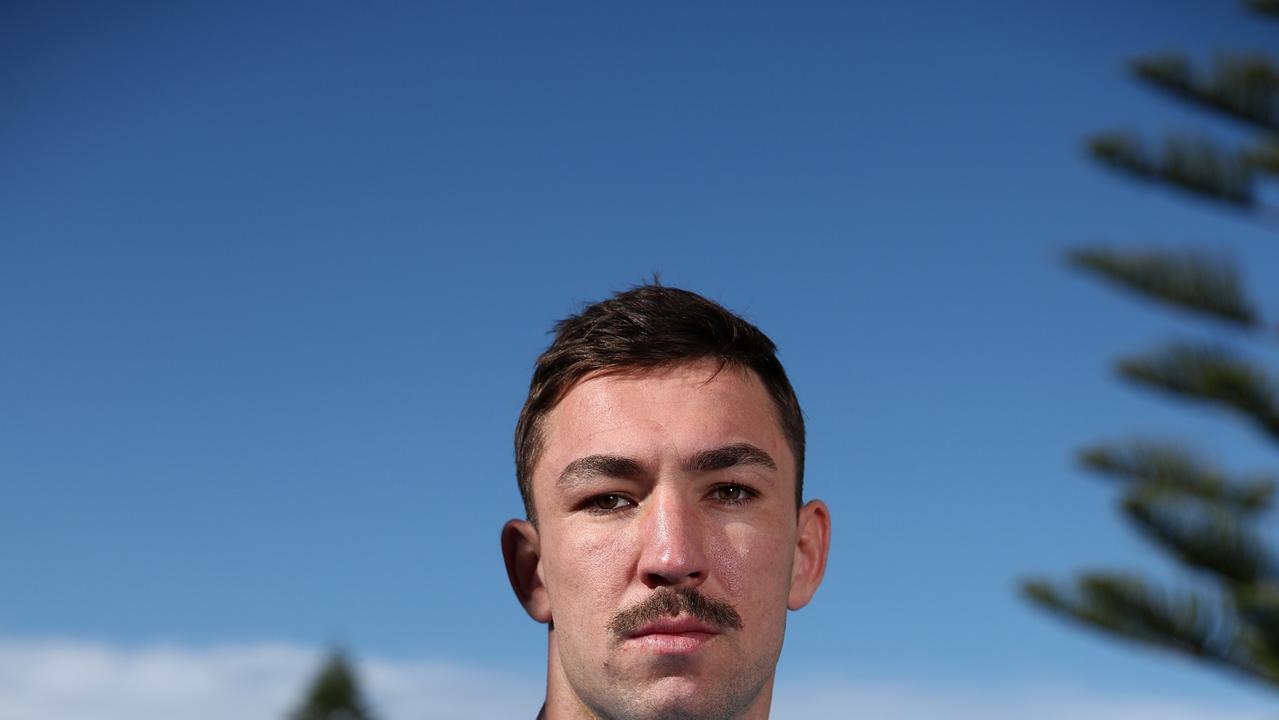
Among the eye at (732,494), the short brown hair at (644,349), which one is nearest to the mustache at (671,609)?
the eye at (732,494)

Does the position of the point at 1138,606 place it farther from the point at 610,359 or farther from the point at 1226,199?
the point at 610,359

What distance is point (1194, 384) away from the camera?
11.1 meters

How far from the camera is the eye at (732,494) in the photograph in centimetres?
304

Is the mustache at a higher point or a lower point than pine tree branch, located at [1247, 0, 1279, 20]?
lower

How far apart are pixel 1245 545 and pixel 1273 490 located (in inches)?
26.8

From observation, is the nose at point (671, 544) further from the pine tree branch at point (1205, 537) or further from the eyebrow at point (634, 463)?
the pine tree branch at point (1205, 537)

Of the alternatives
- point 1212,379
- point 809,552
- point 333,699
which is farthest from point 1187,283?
point 333,699

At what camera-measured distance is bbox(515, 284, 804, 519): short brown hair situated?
3.19 meters

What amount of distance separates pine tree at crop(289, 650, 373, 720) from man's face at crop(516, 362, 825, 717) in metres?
17.5

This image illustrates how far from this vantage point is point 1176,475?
10891mm

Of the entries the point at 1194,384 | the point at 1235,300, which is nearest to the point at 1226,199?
the point at 1235,300

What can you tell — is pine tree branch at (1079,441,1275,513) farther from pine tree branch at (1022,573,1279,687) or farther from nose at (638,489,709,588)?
nose at (638,489,709,588)

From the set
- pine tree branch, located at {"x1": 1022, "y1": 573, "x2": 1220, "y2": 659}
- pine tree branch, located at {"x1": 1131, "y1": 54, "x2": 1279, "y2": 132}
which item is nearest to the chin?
pine tree branch, located at {"x1": 1022, "y1": 573, "x2": 1220, "y2": 659}

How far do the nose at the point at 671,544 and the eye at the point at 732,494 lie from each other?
10cm
